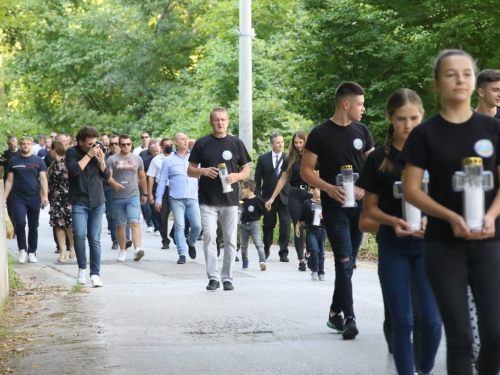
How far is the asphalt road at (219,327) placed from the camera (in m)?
7.77

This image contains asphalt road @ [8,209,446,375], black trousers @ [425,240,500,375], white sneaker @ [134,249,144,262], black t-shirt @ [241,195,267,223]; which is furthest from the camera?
white sneaker @ [134,249,144,262]

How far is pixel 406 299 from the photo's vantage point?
6184mm

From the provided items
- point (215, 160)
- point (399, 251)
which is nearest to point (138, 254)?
point (215, 160)

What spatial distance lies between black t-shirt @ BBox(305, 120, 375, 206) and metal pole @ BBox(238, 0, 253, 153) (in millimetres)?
12588

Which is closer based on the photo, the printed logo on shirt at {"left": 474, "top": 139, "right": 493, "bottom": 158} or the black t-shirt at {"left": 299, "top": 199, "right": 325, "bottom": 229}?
the printed logo on shirt at {"left": 474, "top": 139, "right": 493, "bottom": 158}

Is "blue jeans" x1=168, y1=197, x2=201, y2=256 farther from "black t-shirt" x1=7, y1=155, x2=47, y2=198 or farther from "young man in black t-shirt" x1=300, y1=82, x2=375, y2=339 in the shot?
"young man in black t-shirt" x1=300, y1=82, x2=375, y2=339

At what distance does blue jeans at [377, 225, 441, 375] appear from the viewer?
6.12 meters

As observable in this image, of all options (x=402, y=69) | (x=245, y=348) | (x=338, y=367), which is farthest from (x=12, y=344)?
(x=402, y=69)

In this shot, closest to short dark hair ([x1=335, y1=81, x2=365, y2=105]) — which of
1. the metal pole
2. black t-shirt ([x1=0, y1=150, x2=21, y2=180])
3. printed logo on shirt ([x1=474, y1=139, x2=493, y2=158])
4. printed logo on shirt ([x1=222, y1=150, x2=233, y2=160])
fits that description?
printed logo on shirt ([x1=474, y1=139, x2=493, y2=158])

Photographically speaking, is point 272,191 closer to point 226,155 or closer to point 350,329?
point 226,155

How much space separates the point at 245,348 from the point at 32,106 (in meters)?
45.1

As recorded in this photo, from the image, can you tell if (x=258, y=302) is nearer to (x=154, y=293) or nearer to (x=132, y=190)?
(x=154, y=293)

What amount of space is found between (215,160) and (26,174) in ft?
20.9

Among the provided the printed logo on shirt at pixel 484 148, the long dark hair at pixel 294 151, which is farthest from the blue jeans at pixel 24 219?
the printed logo on shirt at pixel 484 148
